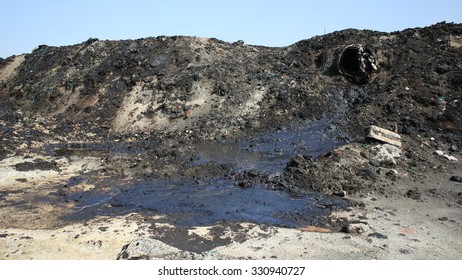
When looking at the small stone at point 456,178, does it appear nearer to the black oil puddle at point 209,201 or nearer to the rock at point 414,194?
the rock at point 414,194

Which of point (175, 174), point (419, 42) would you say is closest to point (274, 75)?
point (419, 42)

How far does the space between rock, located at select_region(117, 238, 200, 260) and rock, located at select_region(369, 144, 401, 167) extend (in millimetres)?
5296

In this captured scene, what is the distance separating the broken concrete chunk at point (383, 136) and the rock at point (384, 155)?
0.21 meters

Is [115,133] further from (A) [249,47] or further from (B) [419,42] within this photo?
(B) [419,42]

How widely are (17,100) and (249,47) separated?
10246 mm

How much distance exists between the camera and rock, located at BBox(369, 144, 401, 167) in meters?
8.38

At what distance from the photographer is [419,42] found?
14070 mm

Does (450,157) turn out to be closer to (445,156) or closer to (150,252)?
(445,156)

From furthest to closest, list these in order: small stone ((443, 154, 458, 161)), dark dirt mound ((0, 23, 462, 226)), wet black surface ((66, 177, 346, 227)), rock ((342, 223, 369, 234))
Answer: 1. small stone ((443, 154, 458, 161))
2. dark dirt mound ((0, 23, 462, 226))
3. wet black surface ((66, 177, 346, 227))
4. rock ((342, 223, 369, 234))

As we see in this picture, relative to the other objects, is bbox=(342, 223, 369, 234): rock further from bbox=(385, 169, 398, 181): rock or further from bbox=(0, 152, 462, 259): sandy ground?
bbox=(385, 169, 398, 181): rock

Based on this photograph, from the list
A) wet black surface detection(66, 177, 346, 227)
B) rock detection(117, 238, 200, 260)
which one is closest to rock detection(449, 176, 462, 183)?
wet black surface detection(66, 177, 346, 227)

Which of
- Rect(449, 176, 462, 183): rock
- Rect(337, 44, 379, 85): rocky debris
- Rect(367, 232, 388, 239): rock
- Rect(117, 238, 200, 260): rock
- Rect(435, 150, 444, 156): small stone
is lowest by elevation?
Rect(367, 232, 388, 239): rock

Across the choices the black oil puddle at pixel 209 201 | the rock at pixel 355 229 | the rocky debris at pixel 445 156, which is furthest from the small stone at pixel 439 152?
the rock at pixel 355 229

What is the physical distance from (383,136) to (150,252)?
22.3 ft
